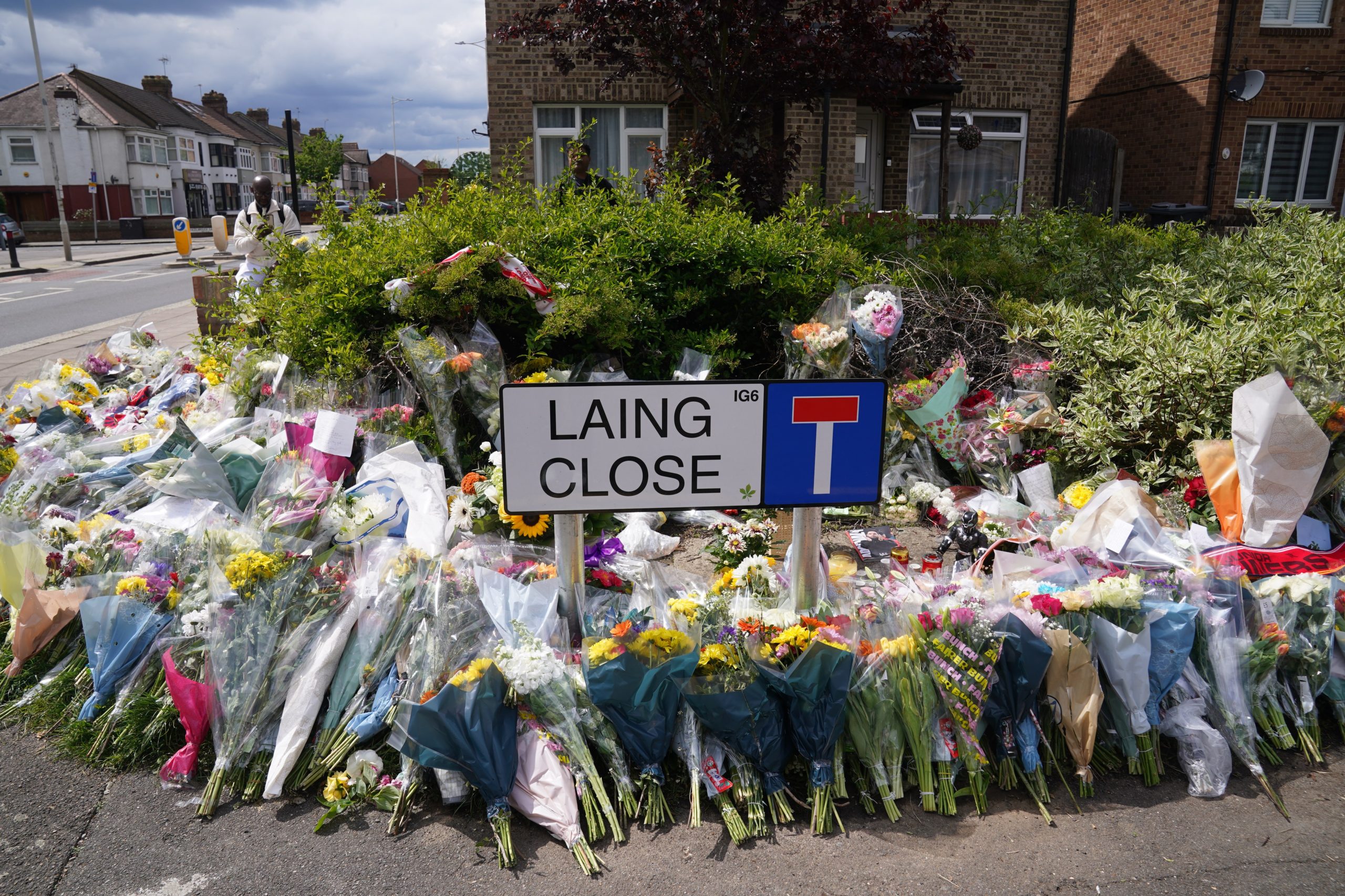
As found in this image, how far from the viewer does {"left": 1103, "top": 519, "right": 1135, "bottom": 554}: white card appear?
3871mm

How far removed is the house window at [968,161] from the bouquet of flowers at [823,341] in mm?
9921

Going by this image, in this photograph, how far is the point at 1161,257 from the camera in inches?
265

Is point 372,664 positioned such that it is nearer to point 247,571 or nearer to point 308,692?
point 308,692

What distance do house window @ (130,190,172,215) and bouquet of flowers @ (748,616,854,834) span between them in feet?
185

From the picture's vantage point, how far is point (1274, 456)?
387 cm

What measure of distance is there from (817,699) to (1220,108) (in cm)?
1679

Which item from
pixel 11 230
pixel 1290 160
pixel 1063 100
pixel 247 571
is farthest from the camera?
pixel 11 230

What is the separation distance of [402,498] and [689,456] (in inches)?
80.3

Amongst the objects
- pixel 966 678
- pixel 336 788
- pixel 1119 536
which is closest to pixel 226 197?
pixel 336 788

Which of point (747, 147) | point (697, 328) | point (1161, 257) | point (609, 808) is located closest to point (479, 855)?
point (609, 808)

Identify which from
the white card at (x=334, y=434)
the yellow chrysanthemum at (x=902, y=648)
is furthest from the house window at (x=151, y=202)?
the yellow chrysanthemum at (x=902, y=648)

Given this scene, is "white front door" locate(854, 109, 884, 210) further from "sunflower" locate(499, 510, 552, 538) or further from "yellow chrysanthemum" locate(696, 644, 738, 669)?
"yellow chrysanthemum" locate(696, 644, 738, 669)

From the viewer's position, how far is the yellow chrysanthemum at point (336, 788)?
2.94 metres

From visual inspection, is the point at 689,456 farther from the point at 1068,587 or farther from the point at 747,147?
the point at 747,147
